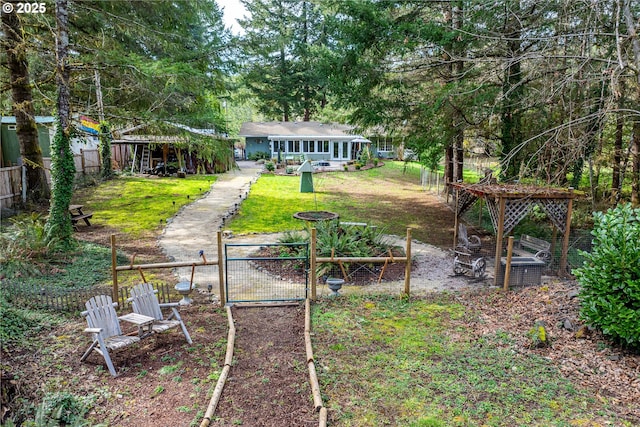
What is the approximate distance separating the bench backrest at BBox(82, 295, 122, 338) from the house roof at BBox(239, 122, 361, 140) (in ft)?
104

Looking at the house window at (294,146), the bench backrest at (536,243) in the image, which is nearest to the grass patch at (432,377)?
the bench backrest at (536,243)

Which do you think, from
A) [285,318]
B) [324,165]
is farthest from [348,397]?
[324,165]

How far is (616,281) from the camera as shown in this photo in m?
5.60

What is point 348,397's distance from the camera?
4.77m

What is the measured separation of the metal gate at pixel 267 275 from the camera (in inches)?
Result: 309

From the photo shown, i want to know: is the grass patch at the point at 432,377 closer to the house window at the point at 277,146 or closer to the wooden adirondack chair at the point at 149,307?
the wooden adirondack chair at the point at 149,307

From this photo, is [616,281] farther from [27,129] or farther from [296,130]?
[296,130]

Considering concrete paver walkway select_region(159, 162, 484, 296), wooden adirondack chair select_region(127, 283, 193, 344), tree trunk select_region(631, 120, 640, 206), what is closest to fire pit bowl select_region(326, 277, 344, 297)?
concrete paver walkway select_region(159, 162, 484, 296)

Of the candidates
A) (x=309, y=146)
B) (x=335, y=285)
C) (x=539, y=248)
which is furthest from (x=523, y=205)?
(x=309, y=146)

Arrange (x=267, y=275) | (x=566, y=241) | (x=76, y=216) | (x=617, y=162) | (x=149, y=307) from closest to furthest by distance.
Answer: (x=149, y=307)
(x=566, y=241)
(x=267, y=275)
(x=76, y=216)
(x=617, y=162)

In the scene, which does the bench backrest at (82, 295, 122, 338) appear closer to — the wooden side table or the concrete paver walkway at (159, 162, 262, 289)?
the wooden side table

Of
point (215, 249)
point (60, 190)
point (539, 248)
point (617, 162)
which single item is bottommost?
point (215, 249)

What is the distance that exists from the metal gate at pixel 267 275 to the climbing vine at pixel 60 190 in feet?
12.7

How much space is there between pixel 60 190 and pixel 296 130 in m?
29.3
